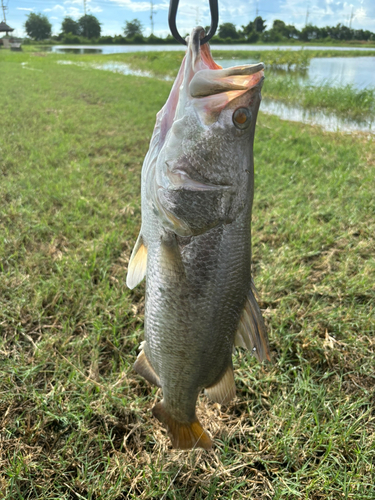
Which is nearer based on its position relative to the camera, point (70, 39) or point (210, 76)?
point (210, 76)

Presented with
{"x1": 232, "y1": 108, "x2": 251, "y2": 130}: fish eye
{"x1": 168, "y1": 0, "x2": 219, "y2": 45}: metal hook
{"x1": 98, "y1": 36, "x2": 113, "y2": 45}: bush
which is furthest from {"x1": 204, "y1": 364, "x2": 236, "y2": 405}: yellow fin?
{"x1": 98, "y1": 36, "x2": 113, "y2": 45}: bush

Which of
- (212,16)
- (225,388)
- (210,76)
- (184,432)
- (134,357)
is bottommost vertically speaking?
(134,357)

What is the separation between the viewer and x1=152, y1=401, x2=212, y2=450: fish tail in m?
1.67

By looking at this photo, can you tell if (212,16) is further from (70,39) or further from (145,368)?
(70,39)

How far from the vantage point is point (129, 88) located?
13.8 m

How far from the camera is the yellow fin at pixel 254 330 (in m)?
1.42

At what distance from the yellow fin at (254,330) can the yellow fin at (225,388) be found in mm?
217

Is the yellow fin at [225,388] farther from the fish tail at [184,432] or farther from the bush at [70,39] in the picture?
the bush at [70,39]

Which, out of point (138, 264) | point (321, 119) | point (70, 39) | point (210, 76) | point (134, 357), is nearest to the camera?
point (210, 76)

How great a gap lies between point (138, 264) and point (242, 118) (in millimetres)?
773

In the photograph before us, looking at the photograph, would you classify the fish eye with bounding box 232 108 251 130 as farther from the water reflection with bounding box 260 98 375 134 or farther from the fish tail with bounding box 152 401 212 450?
the water reflection with bounding box 260 98 375 134

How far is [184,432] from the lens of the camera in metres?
1.68

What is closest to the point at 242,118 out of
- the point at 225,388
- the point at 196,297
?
the point at 196,297

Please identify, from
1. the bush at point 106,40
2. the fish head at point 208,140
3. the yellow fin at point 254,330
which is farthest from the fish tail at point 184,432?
the bush at point 106,40
